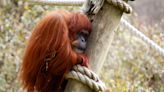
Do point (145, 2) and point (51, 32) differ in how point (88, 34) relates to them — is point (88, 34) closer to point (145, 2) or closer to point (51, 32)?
point (51, 32)

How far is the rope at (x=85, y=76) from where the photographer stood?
1360 mm

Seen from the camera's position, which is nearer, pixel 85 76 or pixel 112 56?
pixel 85 76

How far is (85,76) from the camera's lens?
4.48 feet

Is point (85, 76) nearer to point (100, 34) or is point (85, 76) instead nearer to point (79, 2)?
point (100, 34)

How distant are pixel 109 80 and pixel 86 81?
138 cm

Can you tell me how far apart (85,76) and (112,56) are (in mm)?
1821

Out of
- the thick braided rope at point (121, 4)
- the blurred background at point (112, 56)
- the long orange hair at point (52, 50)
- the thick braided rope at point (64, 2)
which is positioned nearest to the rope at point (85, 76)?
the long orange hair at point (52, 50)

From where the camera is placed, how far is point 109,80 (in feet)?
8.94

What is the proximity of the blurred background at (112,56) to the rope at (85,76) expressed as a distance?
3.77 feet

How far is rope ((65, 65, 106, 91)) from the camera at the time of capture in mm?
1360

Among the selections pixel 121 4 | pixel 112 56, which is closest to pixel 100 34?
pixel 121 4

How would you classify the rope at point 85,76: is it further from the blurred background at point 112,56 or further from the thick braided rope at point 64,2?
the blurred background at point 112,56

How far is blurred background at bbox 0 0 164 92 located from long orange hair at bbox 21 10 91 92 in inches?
43.2

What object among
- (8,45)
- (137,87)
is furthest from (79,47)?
(8,45)
